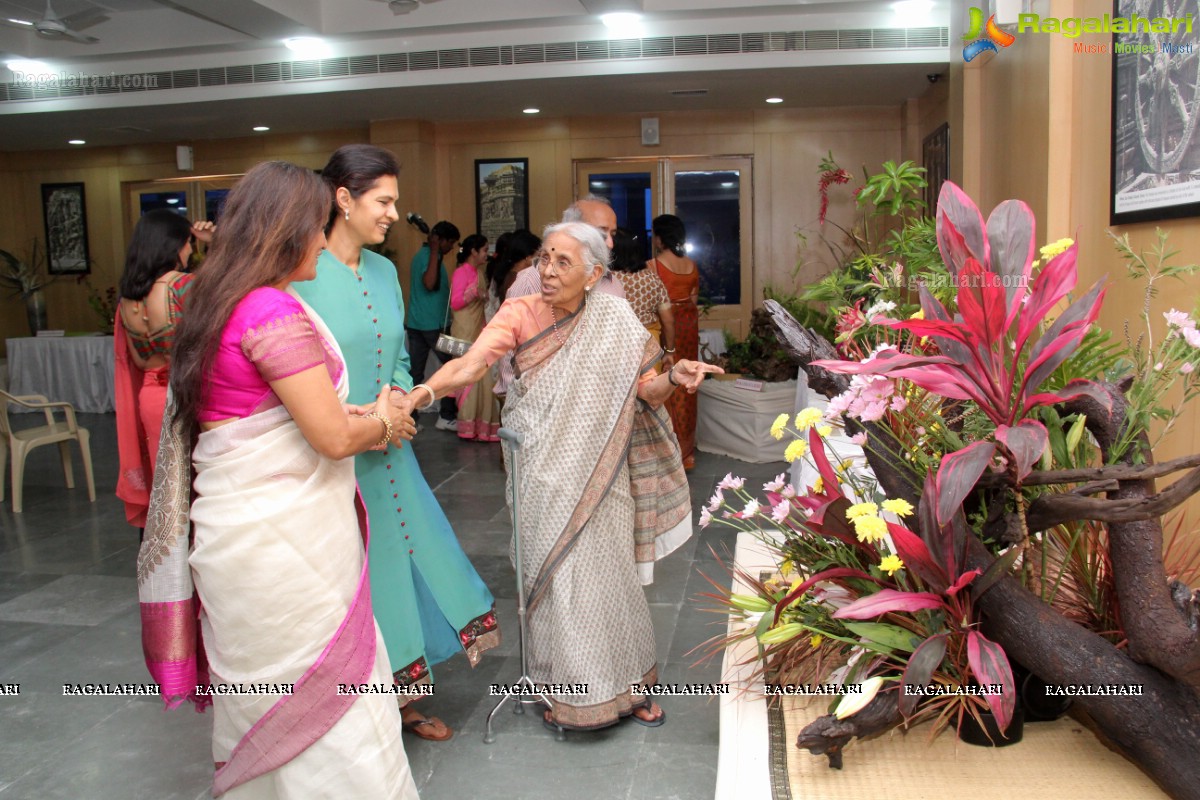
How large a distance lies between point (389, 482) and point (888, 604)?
143cm

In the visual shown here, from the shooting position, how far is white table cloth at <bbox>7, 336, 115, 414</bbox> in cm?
923

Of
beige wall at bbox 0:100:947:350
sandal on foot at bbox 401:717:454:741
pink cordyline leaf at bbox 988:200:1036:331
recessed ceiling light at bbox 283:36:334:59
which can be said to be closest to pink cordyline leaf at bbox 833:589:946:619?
pink cordyline leaf at bbox 988:200:1036:331

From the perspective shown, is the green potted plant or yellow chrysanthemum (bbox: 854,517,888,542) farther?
the green potted plant

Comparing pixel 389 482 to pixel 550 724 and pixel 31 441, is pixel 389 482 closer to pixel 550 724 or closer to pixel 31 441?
pixel 550 724

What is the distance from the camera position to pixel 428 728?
272 centimetres

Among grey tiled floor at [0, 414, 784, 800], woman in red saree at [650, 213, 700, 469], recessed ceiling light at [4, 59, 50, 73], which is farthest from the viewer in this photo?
recessed ceiling light at [4, 59, 50, 73]

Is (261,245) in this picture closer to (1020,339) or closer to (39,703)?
(1020,339)

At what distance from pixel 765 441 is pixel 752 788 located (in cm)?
489

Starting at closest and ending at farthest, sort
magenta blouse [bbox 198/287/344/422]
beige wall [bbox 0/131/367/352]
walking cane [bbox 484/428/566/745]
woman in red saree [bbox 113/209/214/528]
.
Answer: magenta blouse [bbox 198/287/344/422] → walking cane [bbox 484/428/566/745] → woman in red saree [bbox 113/209/214/528] → beige wall [bbox 0/131/367/352]

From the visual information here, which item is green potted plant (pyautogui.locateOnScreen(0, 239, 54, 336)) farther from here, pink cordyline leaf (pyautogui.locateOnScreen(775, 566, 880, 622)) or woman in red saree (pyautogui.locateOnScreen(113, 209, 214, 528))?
pink cordyline leaf (pyautogui.locateOnScreen(775, 566, 880, 622))

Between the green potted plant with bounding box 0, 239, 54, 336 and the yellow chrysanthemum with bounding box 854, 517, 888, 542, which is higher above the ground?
the green potted plant with bounding box 0, 239, 54, 336

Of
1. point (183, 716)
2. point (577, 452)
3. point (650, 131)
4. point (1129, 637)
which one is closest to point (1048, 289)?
point (1129, 637)

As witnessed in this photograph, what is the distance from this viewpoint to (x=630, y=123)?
9.40 metres

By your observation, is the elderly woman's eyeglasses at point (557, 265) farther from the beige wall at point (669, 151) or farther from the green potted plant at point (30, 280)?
the green potted plant at point (30, 280)
